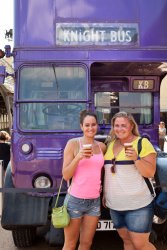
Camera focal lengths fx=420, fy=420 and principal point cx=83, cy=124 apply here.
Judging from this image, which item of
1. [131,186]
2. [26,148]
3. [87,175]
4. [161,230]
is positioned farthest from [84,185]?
[161,230]

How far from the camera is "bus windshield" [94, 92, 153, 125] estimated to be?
736cm

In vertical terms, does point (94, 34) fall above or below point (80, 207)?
above

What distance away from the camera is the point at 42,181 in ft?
16.6

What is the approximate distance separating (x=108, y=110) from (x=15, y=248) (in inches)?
120

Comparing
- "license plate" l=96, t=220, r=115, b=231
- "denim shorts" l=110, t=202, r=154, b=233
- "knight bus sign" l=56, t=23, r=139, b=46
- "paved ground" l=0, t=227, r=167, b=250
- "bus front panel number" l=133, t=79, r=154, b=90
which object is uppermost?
"knight bus sign" l=56, t=23, r=139, b=46

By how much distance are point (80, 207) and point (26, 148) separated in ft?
5.32

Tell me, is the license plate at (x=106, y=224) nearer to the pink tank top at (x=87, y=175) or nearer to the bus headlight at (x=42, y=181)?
the bus headlight at (x=42, y=181)

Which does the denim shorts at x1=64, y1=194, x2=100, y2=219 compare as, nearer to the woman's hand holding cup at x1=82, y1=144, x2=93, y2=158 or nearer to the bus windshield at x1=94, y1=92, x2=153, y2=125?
the woman's hand holding cup at x1=82, y1=144, x2=93, y2=158

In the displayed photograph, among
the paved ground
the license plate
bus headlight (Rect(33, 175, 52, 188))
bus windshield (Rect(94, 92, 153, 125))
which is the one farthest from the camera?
bus windshield (Rect(94, 92, 153, 125))

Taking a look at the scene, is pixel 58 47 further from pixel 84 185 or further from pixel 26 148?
pixel 84 185

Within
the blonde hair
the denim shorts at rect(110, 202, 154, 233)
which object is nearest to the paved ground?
the denim shorts at rect(110, 202, 154, 233)

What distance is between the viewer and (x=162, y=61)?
17.4 feet

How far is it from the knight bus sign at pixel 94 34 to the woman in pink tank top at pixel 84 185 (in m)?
1.81

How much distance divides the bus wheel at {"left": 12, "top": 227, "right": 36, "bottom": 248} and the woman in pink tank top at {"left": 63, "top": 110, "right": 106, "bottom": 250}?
1.80 m
